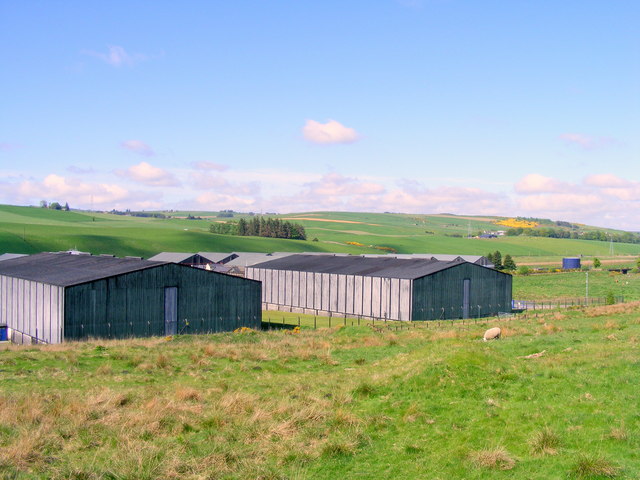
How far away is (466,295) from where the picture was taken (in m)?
70.7

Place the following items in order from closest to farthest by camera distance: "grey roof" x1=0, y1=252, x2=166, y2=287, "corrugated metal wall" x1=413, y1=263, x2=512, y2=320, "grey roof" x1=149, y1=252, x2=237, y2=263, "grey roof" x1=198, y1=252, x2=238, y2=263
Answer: "grey roof" x1=0, y1=252, x2=166, y2=287, "corrugated metal wall" x1=413, y1=263, x2=512, y2=320, "grey roof" x1=149, y1=252, x2=237, y2=263, "grey roof" x1=198, y1=252, x2=238, y2=263

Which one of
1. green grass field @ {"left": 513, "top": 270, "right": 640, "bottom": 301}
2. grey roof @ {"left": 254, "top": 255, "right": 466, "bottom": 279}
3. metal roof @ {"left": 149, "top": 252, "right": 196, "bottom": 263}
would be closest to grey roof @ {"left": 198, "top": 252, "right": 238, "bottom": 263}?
metal roof @ {"left": 149, "top": 252, "right": 196, "bottom": 263}

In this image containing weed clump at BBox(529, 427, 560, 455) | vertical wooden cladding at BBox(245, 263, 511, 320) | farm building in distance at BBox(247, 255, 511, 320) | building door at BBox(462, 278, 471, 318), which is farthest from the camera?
building door at BBox(462, 278, 471, 318)

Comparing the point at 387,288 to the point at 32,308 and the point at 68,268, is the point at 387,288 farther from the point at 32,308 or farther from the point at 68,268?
the point at 32,308

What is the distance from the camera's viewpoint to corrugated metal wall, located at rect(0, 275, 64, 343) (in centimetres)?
4550

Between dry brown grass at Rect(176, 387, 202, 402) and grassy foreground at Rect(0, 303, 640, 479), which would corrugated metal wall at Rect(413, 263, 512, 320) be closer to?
grassy foreground at Rect(0, 303, 640, 479)

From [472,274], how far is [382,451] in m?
58.0

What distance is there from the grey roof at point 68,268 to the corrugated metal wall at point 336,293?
23948 mm

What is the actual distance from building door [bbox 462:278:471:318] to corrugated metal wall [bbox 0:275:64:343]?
147ft

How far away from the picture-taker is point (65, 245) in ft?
457

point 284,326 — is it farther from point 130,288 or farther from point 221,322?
point 130,288

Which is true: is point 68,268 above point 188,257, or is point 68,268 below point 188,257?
above

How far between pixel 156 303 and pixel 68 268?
11976 millimetres

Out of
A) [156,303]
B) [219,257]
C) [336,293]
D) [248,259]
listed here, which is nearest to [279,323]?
[336,293]
